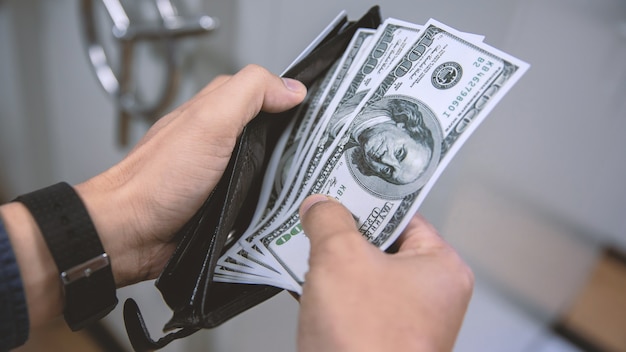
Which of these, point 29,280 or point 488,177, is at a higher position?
point 488,177

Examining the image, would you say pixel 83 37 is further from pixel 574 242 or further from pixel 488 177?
pixel 574 242

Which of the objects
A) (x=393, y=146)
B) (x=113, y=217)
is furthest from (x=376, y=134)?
(x=113, y=217)

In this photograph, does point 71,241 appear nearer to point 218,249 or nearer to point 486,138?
point 218,249

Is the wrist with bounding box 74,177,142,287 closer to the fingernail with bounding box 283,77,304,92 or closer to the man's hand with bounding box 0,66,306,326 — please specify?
the man's hand with bounding box 0,66,306,326

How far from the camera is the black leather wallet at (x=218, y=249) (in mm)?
445

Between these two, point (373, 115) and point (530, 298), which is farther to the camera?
point (530, 298)

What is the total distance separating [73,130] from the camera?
1.13m

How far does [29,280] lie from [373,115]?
39 cm

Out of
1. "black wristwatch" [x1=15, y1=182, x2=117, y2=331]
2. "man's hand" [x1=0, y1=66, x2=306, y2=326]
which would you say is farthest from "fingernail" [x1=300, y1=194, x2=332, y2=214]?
"black wristwatch" [x1=15, y1=182, x2=117, y2=331]

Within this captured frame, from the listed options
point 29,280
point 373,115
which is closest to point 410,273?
point 373,115

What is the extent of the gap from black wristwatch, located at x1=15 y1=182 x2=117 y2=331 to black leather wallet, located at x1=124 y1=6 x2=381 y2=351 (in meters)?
0.05

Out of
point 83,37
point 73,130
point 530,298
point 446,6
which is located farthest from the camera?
point 73,130

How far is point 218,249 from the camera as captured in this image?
0.44 m

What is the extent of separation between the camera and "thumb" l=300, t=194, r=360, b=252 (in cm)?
38
